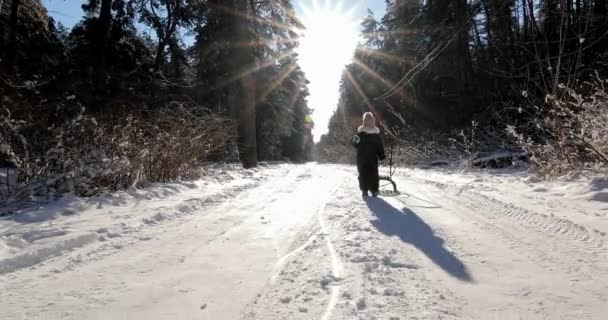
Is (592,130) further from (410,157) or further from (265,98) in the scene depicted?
(265,98)

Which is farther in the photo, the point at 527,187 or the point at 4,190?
the point at 527,187

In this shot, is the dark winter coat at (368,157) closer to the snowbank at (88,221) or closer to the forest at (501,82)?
the forest at (501,82)

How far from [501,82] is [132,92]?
52.8ft

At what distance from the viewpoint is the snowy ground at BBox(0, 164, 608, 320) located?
2012 millimetres

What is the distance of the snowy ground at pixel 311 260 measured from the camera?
6.60ft

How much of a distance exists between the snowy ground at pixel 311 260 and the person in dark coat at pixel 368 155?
4.35 feet

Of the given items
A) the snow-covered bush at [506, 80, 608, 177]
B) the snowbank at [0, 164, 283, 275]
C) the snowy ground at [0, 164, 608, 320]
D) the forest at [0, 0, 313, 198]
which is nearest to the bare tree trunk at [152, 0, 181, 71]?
the forest at [0, 0, 313, 198]

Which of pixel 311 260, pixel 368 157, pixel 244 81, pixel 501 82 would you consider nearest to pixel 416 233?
pixel 311 260

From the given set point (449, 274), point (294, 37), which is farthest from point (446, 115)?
point (449, 274)

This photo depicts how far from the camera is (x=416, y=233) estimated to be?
356cm

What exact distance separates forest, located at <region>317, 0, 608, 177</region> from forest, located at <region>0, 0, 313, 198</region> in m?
4.51

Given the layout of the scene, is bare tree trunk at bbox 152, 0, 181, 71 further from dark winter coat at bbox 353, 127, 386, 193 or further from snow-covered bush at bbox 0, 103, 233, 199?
dark winter coat at bbox 353, 127, 386, 193

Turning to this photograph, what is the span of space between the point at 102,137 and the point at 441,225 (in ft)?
17.5

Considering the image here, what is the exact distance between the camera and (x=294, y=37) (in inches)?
672
